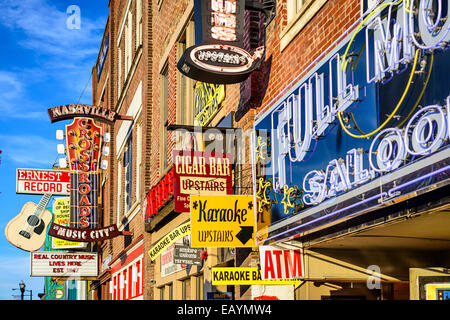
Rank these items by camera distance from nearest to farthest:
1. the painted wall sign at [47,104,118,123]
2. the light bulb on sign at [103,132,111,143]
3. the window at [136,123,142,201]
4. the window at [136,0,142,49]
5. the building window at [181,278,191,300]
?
the building window at [181,278,191,300] → the window at [136,123,142,201] → the painted wall sign at [47,104,118,123] → the window at [136,0,142,49] → the light bulb on sign at [103,132,111,143]

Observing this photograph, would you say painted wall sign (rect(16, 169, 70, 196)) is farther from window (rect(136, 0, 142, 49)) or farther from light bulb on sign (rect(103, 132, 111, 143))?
window (rect(136, 0, 142, 49))

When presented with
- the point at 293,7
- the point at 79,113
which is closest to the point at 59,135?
the point at 79,113

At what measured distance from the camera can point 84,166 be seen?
99.2ft

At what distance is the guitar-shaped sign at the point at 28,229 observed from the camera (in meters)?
33.2

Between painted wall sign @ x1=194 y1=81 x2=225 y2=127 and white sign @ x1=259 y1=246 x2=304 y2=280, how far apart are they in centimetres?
499

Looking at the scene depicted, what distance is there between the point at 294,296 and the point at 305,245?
3.34 ft

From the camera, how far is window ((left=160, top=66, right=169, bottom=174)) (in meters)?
21.1

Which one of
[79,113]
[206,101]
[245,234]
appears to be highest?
[79,113]

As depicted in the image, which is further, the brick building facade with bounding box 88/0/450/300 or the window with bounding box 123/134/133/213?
the window with bounding box 123/134/133/213

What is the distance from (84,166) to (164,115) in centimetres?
971

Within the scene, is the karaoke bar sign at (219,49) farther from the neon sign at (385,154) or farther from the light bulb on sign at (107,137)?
the light bulb on sign at (107,137)

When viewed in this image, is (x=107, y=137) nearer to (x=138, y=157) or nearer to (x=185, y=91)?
(x=138, y=157)

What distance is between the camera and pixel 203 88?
54.1ft

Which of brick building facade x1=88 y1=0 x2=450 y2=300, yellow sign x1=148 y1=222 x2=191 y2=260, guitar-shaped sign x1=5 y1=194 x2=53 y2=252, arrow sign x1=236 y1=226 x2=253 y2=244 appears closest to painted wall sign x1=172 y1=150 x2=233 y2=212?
brick building facade x1=88 y1=0 x2=450 y2=300
